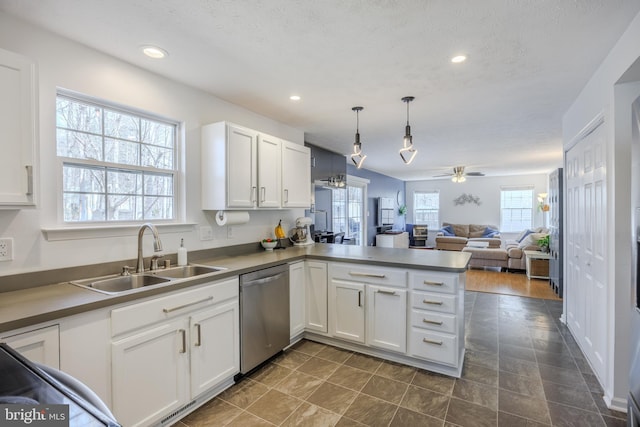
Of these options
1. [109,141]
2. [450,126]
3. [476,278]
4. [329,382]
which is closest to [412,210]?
[476,278]

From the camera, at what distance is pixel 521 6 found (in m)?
1.65

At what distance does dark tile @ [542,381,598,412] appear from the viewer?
2066 mm

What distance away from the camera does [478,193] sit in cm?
993

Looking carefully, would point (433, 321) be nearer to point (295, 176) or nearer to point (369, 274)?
point (369, 274)

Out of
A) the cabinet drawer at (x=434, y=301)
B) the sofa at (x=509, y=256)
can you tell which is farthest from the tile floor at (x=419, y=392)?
the sofa at (x=509, y=256)

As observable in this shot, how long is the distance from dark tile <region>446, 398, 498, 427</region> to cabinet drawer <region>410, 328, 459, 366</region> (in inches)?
13.9

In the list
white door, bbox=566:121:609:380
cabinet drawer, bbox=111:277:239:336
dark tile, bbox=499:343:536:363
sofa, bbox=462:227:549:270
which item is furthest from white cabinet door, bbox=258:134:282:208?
sofa, bbox=462:227:549:270

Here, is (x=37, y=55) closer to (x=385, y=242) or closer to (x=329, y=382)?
(x=329, y=382)

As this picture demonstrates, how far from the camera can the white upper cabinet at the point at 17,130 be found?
1468 mm

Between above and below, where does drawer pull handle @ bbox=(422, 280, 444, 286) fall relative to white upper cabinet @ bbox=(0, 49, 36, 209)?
below

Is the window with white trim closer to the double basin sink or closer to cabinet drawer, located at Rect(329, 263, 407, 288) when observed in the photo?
the double basin sink

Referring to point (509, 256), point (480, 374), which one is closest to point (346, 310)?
point (480, 374)

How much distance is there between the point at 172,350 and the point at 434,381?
6.17 ft

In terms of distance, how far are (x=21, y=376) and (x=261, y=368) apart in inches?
78.8
